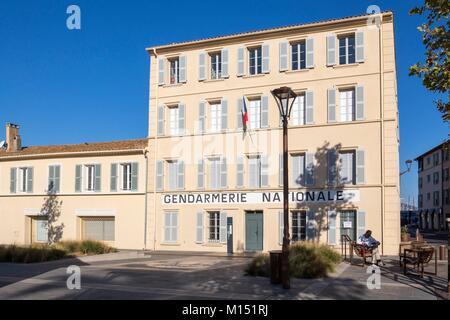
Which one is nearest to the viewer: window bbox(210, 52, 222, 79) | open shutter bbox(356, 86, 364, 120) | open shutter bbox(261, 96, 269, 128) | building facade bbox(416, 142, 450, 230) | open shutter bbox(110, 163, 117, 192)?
open shutter bbox(356, 86, 364, 120)

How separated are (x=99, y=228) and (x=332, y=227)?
511 inches

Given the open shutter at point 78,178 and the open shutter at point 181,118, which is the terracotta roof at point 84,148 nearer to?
the open shutter at point 78,178

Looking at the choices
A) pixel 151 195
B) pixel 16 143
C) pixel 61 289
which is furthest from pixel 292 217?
pixel 16 143

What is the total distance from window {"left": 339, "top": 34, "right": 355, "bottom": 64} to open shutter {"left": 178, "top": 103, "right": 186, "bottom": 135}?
8226 mm

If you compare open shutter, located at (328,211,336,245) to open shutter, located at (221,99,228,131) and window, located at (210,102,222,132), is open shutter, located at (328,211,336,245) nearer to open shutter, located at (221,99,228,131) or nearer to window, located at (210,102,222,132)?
open shutter, located at (221,99,228,131)

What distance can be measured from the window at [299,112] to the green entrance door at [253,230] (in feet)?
15.3

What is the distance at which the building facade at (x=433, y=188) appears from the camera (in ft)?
184

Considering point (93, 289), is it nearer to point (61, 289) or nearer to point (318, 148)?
point (61, 289)

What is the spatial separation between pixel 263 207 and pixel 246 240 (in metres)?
1.82

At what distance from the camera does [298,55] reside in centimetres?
2341

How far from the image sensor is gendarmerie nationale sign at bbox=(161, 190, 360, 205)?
2166cm

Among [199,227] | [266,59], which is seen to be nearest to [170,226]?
[199,227]

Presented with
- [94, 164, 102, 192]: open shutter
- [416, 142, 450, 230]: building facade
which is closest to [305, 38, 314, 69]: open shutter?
[94, 164, 102, 192]: open shutter

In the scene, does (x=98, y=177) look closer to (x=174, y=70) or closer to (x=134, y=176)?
(x=134, y=176)
